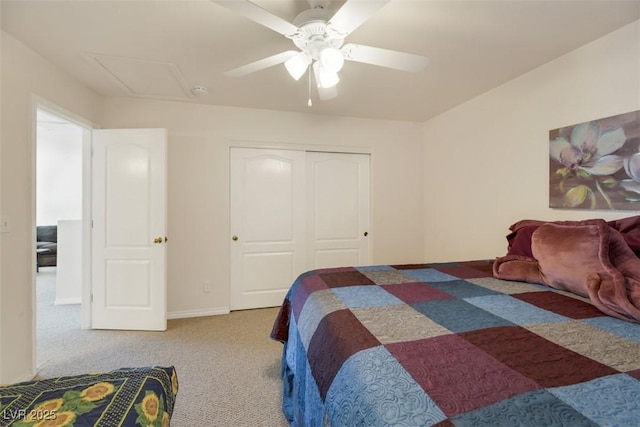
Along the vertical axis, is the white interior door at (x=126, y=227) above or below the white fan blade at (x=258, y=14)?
below

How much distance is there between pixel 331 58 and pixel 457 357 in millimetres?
1394

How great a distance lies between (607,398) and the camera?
67cm

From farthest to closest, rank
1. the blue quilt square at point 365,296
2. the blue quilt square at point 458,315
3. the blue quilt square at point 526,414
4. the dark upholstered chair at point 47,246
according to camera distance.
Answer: the dark upholstered chair at point 47,246
the blue quilt square at point 365,296
the blue quilt square at point 458,315
the blue quilt square at point 526,414

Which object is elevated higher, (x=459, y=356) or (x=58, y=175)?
(x=58, y=175)

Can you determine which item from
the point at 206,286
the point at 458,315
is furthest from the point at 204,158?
the point at 458,315

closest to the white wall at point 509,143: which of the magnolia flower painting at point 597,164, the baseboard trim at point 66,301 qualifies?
the magnolia flower painting at point 597,164

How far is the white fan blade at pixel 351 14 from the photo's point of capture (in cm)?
110

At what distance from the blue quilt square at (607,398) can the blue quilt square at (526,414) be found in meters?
0.03

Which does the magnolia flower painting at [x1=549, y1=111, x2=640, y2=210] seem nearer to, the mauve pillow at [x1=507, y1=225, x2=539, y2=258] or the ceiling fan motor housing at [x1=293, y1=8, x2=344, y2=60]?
the mauve pillow at [x1=507, y1=225, x2=539, y2=258]

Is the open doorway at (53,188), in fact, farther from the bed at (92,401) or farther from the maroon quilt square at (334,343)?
the maroon quilt square at (334,343)

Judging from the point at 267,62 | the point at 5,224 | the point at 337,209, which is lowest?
the point at 5,224

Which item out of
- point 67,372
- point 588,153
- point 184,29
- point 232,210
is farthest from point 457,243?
point 67,372

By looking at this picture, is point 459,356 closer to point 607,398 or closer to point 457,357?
point 457,357

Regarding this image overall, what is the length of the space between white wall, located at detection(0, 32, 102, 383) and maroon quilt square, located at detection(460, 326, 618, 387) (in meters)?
2.74
